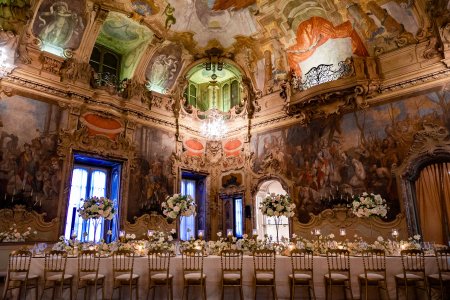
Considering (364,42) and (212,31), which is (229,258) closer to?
(364,42)

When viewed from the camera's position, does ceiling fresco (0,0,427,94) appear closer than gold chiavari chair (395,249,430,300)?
No

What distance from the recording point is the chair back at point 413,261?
18.4 ft

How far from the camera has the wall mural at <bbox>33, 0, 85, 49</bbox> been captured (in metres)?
10.0

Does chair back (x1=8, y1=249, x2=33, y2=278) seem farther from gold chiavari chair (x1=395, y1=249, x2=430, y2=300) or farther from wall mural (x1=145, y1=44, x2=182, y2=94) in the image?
wall mural (x1=145, y1=44, x2=182, y2=94)

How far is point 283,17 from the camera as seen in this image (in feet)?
39.1

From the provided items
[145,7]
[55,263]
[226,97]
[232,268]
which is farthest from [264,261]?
[226,97]

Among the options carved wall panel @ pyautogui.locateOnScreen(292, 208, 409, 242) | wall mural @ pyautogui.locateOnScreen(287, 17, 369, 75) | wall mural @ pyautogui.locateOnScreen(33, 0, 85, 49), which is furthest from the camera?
wall mural @ pyautogui.locateOnScreen(287, 17, 369, 75)

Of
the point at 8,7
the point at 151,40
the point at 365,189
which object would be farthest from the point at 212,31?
the point at 365,189

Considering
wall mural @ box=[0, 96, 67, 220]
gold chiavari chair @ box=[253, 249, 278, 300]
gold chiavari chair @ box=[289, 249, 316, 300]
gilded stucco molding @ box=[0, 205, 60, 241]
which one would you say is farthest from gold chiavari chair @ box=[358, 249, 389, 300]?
wall mural @ box=[0, 96, 67, 220]

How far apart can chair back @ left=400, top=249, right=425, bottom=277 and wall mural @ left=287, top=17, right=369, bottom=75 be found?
7259mm

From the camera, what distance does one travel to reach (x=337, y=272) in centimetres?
599

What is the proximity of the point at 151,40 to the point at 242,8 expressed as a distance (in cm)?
361

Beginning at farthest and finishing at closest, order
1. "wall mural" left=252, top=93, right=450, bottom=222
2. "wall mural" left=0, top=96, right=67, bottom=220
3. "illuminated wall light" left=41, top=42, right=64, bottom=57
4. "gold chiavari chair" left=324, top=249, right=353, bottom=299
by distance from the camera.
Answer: "illuminated wall light" left=41, top=42, right=64, bottom=57
"wall mural" left=252, top=93, right=450, bottom=222
"wall mural" left=0, top=96, right=67, bottom=220
"gold chiavari chair" left=324, top=249, right=353, bottom=299

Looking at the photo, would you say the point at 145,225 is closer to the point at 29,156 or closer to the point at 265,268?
the point at 29,156
